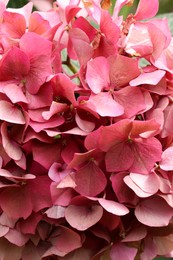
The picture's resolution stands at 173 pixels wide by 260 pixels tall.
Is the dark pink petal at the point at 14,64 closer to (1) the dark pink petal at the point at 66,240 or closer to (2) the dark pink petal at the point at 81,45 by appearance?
(2) the dark pink petal at the point at 81,45

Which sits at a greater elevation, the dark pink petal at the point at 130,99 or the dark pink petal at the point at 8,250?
the dark pink petal at the point at 130,99

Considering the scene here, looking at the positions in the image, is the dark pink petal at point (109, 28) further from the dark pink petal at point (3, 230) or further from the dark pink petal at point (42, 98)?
the dark pink petal at point (3, 230)

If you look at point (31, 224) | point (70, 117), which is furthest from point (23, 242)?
point (70, 117)

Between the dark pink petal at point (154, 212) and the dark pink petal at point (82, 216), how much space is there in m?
0.04

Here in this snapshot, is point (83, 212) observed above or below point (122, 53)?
below

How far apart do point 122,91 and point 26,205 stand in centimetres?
14

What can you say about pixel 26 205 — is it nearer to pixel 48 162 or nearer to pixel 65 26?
pixel 48 162

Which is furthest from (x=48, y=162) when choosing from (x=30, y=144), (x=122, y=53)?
(x=122, y=53)

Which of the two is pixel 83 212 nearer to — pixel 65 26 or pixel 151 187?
pixel 151 187

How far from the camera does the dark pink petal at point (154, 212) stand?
626 millimetres

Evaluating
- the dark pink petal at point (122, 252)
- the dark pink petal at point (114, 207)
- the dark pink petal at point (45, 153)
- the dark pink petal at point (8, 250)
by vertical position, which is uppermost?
the dark pink petal at point (45, 153)

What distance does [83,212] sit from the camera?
63cm

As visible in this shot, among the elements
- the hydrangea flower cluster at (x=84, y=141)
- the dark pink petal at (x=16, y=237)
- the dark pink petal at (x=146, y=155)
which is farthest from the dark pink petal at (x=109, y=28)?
the dark pink petal at (x=16, y=237)

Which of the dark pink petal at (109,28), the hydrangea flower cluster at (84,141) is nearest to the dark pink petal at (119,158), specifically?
the hydrangea flower cluster at (84,141)
